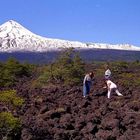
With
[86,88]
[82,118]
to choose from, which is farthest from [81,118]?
[86,88]

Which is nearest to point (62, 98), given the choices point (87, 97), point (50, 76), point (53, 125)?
point (87, 97)

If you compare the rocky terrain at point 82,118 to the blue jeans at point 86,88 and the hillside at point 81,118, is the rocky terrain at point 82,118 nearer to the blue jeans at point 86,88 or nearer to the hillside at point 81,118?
the hillside at point 81,118

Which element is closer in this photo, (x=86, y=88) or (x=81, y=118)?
(x=81, y=118)

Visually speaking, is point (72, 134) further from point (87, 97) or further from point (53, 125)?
point (87, 97)

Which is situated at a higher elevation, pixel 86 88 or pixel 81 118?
pixel 86 88

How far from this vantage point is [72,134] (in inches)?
569

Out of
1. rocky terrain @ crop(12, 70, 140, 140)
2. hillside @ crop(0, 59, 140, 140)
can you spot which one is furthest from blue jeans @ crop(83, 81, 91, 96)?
rocky terrain @ crop(12, 70, 140, 140)

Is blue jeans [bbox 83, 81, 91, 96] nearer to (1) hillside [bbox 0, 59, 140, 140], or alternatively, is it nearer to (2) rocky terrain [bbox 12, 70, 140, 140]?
(1) hillside [bbox 0, 59, 140, 140]

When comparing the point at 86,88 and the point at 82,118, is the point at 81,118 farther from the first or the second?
the point at 86,88

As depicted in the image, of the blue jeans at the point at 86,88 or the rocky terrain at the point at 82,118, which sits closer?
the rocky terrain at the point at 82,118

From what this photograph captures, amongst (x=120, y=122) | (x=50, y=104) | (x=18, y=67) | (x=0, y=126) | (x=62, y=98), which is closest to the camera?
(x=0, y=126)

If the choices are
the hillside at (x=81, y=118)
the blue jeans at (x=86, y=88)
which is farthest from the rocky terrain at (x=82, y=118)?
the blue jeans at (x=86, y=88)

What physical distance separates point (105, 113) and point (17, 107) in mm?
2970

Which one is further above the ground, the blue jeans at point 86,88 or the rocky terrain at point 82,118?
the blue jeans at point 86,88
